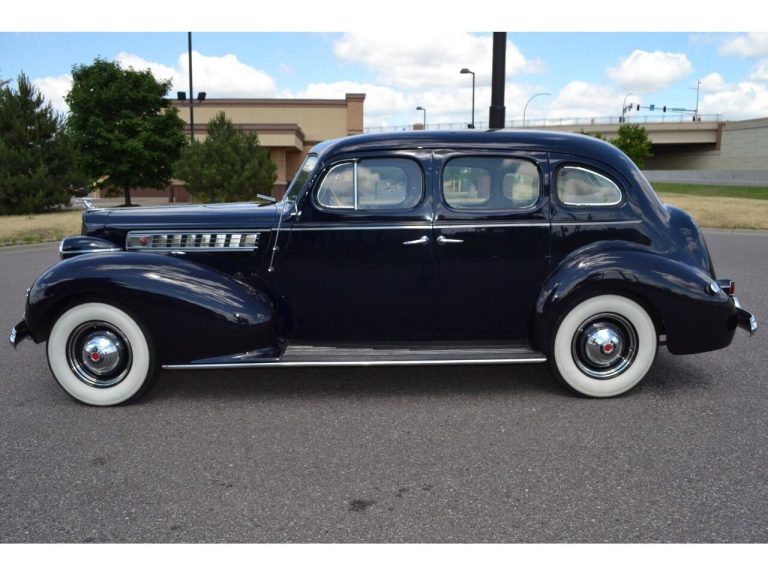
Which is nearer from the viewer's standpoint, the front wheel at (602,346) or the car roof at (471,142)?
the front wheel at (602,346)

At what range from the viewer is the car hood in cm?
447

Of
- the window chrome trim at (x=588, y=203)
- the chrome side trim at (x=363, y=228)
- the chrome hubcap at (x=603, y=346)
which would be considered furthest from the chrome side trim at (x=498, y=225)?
the chrome hubcap at (x=603, y=346)

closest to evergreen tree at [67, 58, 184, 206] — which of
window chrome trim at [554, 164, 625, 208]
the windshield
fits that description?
the windshield

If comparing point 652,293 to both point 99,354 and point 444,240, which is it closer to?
point 444,240

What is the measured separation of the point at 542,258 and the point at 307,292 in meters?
1.63

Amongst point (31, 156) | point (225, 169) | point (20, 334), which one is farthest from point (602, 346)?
point (31, 156)

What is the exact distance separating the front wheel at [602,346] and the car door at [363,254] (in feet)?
3.08

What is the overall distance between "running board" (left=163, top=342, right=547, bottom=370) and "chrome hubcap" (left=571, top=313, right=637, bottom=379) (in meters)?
0.28

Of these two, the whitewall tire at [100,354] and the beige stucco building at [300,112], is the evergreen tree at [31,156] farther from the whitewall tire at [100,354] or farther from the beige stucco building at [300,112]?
the beige stucco building at [300,112]

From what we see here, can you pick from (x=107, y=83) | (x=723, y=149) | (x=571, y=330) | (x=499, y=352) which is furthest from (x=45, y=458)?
(x=723, y=149)

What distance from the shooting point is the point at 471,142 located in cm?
452

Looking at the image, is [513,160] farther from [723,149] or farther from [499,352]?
[723,149]

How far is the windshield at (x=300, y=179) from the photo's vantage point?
4.64m

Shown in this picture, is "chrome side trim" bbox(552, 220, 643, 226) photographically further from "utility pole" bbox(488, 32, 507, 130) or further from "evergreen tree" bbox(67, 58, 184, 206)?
"evergreen tree" bbox(67, 58, 184, 206)
